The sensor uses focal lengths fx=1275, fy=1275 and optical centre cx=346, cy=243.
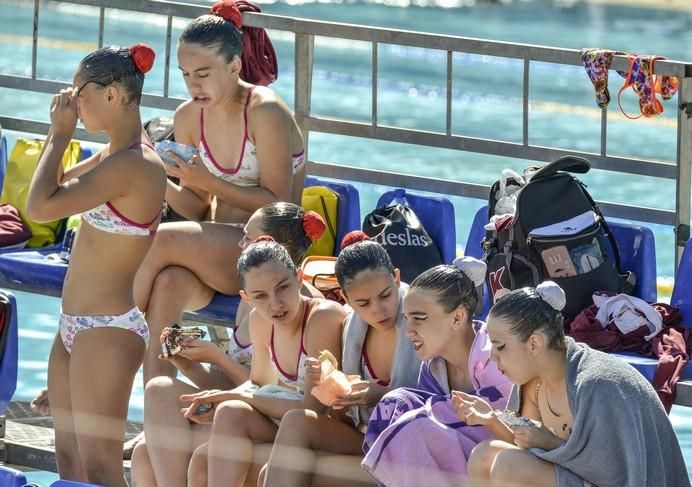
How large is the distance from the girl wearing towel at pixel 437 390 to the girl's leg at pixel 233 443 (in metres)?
0.39

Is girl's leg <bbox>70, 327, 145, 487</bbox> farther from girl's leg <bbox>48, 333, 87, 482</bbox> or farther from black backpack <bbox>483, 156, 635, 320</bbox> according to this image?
black backpack <bbox>483, 156, 635, 320</bbox>

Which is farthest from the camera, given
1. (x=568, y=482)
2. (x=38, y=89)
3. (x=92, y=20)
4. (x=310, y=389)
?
(x=92, y=20)

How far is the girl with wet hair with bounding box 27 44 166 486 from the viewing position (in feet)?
12.5

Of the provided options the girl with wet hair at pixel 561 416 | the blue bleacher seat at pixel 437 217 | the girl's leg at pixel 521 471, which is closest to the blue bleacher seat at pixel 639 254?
the blue bleacher seat at pixel 437 217

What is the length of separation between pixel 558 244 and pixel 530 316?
103cm

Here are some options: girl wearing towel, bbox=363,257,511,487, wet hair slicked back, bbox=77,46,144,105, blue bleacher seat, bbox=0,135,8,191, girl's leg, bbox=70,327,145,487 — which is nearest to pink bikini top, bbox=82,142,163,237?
wet hair slicked back, bbox=77,46,144,105

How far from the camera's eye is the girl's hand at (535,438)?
10.6 ft

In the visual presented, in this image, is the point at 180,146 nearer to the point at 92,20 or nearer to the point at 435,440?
the point at 435,440

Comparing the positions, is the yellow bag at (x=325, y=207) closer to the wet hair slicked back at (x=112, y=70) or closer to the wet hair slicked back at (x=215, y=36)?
the wet hair slicked back at (x=215, y=36)

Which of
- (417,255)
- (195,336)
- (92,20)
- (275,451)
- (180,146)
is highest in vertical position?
(92,20)

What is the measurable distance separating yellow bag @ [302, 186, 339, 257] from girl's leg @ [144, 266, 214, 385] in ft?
1.87

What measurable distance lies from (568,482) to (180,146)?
2.20 m

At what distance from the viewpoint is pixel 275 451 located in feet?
11.8

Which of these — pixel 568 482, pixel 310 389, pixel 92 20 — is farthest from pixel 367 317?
pixel 92 20
